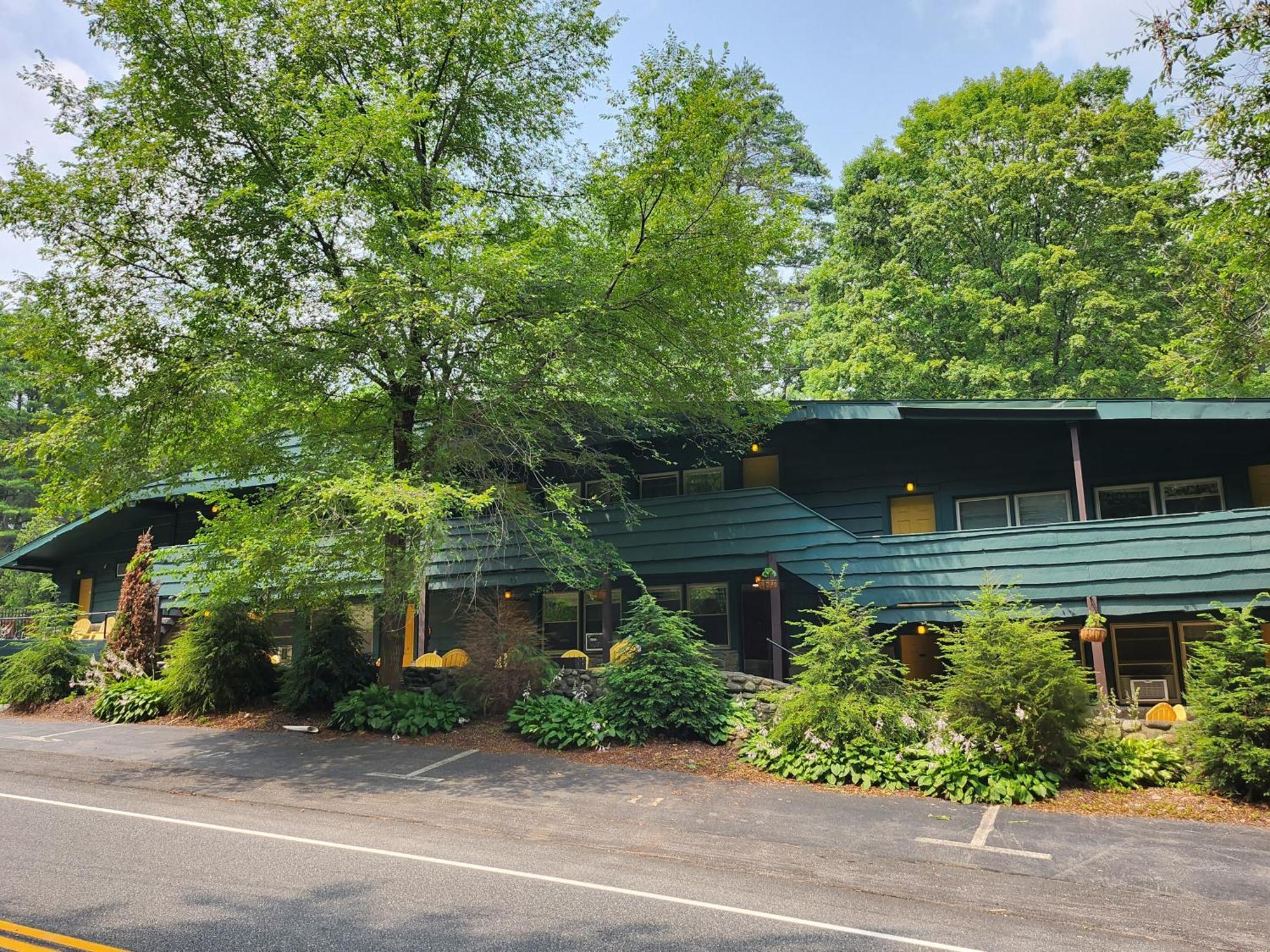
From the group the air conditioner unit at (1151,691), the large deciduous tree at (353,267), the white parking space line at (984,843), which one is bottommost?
the white parking space line at (984,843)

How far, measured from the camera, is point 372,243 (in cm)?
1226

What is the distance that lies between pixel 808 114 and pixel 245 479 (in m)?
29.5

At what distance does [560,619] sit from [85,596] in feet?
57.1

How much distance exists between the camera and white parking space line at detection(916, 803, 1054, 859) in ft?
25.0

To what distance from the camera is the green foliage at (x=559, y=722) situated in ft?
40.7

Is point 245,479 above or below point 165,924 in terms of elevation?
above

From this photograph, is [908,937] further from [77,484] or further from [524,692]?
[77,484]

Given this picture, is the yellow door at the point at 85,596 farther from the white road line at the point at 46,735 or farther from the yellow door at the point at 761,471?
the yellow door at the point at 761,471

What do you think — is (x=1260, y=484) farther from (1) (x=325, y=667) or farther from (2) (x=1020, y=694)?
(1) (x=325, y=667)

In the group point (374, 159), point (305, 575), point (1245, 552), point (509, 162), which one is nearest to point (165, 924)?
point (305, 575)

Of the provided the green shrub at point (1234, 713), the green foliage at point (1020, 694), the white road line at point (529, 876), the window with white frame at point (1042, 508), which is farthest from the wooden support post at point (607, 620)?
the green shrub at point (1234, 713)

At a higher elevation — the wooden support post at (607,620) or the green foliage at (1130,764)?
the wooden support post at (607,620)

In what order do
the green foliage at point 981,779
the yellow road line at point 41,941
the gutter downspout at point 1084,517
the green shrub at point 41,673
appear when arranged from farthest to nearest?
the green shrub at point 41,673, the gutter downspout at point 1084,517, the green foliage at point 981,779, the yellow road line at point 41,941

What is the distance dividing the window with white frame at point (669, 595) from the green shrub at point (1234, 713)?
10.8 m
